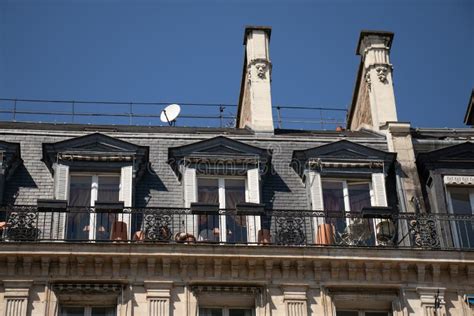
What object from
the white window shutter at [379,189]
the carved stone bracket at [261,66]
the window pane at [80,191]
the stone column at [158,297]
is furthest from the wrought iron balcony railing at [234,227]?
the carved stone bracket at [261,66]

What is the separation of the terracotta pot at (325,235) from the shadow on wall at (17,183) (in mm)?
5550

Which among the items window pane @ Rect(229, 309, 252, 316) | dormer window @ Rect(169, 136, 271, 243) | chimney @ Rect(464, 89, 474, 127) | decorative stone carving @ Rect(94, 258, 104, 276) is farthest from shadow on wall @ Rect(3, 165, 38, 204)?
chimney @ Rect(464, 89, 474, 127)

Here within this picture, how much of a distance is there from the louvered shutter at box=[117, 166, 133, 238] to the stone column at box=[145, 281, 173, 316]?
1.45 meters

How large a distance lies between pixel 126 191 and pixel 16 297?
322cm

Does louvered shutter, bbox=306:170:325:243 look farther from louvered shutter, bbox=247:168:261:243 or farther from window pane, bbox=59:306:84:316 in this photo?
window pane, bbox=59:306:84:316

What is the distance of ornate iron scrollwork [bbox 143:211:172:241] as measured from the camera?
20625 mm

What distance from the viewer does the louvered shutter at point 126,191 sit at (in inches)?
829

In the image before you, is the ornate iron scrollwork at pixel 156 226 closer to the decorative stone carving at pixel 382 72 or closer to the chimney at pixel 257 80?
the chimney at pixel 257 80

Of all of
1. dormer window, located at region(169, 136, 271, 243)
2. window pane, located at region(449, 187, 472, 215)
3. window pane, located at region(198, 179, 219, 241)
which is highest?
dormer window, located at region(169, 136, 271, 243)

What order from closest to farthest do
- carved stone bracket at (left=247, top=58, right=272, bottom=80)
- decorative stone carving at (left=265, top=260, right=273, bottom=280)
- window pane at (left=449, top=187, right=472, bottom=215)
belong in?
decorative stone carving at (left=265, top=260, right=273, bottom=280) → window pane at (left=449, top=187, right=472, bottom=215) → carved stone bracket at (left=247, top=58, right=272, bottom=80)

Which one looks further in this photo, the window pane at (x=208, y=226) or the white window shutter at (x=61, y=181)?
the white window shutter at (x=61, y=181)

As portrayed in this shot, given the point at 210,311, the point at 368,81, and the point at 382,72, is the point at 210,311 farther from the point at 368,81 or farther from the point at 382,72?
the point at 382,72

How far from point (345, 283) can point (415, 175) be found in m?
3.47

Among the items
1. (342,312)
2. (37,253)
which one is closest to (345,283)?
(342,312)
